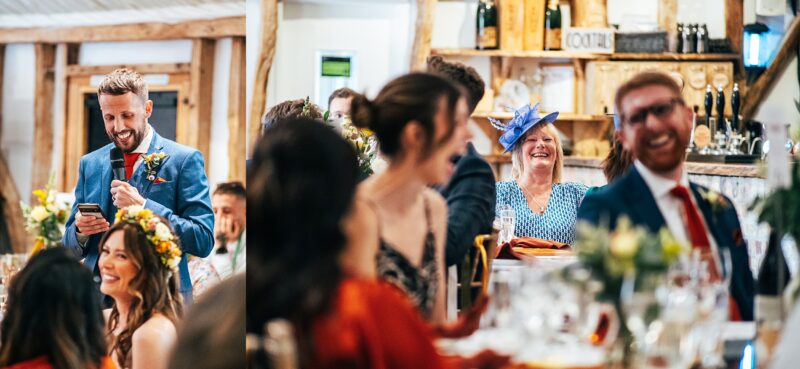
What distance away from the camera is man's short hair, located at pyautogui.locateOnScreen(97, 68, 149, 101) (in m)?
2.52

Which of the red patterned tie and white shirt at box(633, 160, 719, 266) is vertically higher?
the red patterned tie

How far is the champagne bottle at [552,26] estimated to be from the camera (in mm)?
4402

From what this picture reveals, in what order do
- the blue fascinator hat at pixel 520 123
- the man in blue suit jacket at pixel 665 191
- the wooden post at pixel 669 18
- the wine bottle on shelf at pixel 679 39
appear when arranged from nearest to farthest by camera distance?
1. the man in blue suit jacket at pixel 665 191
2. the wine bottle on shelf at pixel 679 39
3. the blue fascinator hat at pixel 520 123
4. the wooden post at pixel 669 18

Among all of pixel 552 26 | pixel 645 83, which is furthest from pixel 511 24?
pixel 645 83

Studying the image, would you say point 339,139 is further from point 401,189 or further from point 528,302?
point 528,302

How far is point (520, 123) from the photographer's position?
3.09 metres

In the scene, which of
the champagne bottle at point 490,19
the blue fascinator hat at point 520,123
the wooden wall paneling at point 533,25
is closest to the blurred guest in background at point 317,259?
the blue fascinator hat at point 520,123

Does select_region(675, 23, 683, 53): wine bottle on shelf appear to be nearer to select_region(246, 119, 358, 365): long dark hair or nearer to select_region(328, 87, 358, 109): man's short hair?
select_region(328, 87, 358, 109): man's short hair

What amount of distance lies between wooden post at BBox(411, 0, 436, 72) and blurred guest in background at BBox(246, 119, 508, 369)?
270 millimetres

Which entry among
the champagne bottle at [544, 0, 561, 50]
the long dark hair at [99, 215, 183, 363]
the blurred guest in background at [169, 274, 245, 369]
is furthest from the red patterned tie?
the champagne bottle at [544, 0, 561, 50]

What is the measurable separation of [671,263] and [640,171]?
0.19 m

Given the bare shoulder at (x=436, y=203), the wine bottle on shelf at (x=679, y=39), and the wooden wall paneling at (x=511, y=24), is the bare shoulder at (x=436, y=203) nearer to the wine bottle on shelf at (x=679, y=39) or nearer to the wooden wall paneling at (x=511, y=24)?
the wine bottle on shelf at (x=679, y=39)

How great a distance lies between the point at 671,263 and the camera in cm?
188

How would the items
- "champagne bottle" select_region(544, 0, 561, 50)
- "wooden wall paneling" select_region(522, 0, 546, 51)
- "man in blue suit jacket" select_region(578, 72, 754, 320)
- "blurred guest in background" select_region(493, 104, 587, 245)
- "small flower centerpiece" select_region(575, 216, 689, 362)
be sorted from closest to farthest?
"small flower centerpiece" select_region(575, 216, 689, 362) → "man in blue suit jacket" select_region(578, 72, 754, 320) → "blurred guest in background" select_region(493, 104, 587, 245) → "champagne bottle" select_region(544, 0, 561, 50) → "wooden wall paneling" select_region(522, 0, 546, 51)
